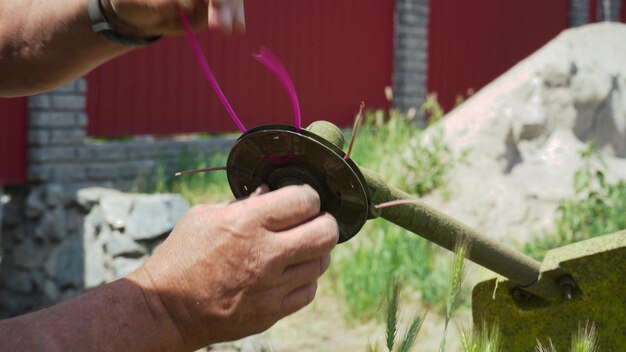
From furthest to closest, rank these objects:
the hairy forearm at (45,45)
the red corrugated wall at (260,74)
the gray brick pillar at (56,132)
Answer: the red corrugated wall at (260,74)
the gray brick pillar at (56,132)
the hairy forearm at (45,45)

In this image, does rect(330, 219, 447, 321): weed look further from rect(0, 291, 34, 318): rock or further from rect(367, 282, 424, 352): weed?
rect(367, 282, 424, 352): weed

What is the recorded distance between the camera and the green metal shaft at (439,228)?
1.20 meters

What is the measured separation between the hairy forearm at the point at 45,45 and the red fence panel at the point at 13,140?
340cm

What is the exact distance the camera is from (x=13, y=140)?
199 inches

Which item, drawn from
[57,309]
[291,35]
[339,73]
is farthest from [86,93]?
[57,309]

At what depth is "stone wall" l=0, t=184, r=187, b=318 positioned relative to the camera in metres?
4.57

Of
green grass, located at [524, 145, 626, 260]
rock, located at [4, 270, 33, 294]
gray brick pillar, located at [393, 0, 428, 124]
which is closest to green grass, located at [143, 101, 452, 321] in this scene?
green grass, located at [524, 145, 626, 260]

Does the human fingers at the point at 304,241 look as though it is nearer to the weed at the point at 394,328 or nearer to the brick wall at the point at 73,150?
the weed at the point at 394,328

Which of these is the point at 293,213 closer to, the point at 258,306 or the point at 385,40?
the point at 258,306

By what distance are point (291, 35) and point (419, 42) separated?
1.93m

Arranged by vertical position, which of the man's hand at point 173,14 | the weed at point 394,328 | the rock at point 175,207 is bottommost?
the rock at point 175,207

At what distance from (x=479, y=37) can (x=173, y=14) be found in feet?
30.5

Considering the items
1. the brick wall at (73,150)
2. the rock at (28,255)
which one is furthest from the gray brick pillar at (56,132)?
the rock at (28,255)

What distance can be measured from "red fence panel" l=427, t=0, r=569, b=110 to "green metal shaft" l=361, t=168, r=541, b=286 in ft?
26.4
